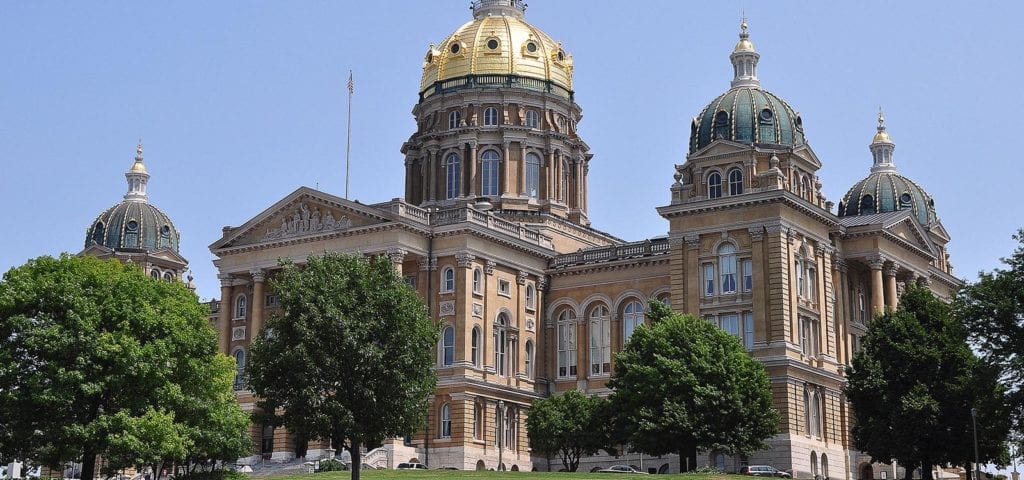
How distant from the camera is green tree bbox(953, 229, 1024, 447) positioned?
61000 millimetres

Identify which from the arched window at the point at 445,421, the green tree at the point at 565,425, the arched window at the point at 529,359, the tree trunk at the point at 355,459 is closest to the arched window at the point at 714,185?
the green tree at the point at 565,425

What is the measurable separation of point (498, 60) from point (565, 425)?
37022mm

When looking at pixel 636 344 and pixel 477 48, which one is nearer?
pixel 636 344

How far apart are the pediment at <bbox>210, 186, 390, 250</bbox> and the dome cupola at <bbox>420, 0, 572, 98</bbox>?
21.7m

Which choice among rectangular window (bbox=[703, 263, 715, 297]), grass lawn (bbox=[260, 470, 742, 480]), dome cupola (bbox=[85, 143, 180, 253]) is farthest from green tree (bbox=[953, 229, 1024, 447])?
dome cupola (bbox=[85, 143, 180, 253])

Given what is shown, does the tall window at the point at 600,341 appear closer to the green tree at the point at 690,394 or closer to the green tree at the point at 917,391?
the green tree at the point at 690,394

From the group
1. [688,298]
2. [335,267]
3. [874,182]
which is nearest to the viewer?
[335,267]

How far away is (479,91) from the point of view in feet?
348

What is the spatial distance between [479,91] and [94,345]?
54804mm

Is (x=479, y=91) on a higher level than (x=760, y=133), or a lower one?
higher

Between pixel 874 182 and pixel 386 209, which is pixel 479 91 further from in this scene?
pixel 874 182

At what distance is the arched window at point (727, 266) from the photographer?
3238 inches

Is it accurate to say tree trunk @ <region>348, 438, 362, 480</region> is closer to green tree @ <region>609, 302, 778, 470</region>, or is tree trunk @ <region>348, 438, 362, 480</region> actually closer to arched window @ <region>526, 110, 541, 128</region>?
green tree @ <region>609, 302, 778, 470</region>

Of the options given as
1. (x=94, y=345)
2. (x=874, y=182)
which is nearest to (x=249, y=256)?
(x=94, y=345)
